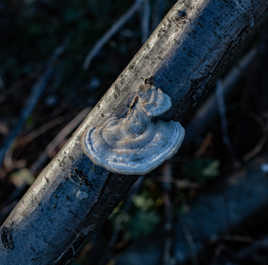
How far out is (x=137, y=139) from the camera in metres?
1.00

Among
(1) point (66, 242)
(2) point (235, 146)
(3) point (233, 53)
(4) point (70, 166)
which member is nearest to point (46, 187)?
(4) point (70, 166)

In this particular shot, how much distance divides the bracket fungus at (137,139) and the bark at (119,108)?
0.07 meters

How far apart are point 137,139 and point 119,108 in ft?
0.48

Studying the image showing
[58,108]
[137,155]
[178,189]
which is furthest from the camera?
[58,108]

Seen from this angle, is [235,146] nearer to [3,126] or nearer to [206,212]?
[206,212]

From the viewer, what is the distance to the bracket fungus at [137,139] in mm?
971

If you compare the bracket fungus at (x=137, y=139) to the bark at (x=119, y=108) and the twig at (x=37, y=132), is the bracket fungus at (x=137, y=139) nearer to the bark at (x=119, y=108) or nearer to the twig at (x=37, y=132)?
the bark at (x=119, y=108)

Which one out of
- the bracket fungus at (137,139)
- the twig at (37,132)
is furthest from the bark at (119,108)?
the twig at (37,132)

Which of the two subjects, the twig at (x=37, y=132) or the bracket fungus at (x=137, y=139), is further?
the twig at (x=37, y=132)

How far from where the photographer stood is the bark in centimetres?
105

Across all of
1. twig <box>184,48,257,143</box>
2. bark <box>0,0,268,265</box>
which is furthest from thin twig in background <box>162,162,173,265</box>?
bark <box>0,0,268,265</box>

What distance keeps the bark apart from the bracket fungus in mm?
66

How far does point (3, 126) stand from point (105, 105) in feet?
10.8

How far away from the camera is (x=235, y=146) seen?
3.24m
